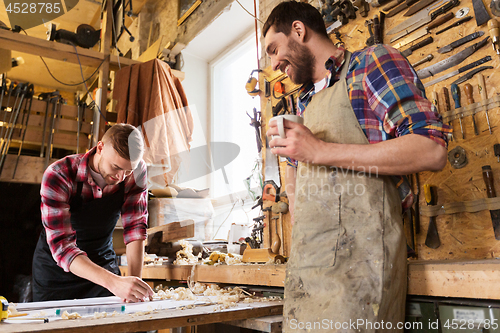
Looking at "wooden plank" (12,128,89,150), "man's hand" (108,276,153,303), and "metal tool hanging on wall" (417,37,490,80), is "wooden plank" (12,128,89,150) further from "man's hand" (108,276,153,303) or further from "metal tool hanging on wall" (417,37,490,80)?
"metal tool hanging on wall" (417,37,490,80)

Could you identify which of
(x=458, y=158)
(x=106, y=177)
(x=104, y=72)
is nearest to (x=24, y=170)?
(x=104, y=72)

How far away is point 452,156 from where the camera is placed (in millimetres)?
1649

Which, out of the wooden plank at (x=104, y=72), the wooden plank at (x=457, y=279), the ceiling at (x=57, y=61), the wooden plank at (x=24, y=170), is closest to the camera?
the wooden plank at (x=457, y=279)

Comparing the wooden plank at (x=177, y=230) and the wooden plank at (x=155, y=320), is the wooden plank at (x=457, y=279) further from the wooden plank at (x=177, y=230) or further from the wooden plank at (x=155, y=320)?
the wooden plank at (x=177, y=230)

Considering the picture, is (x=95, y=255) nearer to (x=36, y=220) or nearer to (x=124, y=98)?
(x=124, y=98)

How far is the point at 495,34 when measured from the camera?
1520 mm

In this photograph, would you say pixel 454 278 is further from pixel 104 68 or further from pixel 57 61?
pixel 57 61

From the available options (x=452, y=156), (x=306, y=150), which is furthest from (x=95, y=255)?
(x=452, y=156)

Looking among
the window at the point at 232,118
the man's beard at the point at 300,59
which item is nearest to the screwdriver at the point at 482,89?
the man's beard at the point at 300,59

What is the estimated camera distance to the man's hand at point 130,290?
150 cm

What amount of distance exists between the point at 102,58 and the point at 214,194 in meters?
1.97

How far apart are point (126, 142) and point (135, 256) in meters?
0.68

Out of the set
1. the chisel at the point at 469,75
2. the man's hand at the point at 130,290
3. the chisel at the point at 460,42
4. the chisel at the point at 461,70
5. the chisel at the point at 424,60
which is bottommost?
the man's hand at the point at 130,290

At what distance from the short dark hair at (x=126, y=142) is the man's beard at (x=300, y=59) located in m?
0.92
